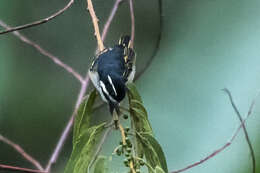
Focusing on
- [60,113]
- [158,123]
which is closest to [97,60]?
[158,123]

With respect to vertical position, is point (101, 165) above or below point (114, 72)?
below

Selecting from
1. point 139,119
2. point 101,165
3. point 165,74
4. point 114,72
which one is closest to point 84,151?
point 101,165

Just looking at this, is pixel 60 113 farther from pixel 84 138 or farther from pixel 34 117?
pixel 84 138

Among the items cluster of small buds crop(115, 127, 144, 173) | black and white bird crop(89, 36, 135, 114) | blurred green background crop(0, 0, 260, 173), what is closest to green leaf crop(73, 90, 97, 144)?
black and white bird crop(89, 36, 135, 114)

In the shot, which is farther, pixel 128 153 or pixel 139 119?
pixel 139 119

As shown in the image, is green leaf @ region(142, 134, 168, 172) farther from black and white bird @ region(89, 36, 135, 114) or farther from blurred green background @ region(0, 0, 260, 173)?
blurred green background @ region(0, 0, 260, 173)

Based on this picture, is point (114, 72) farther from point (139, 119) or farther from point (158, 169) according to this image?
point (158, 169)


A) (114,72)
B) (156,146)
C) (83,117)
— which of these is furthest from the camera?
(114,72)
